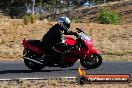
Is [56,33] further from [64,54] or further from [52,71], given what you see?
[52,71]

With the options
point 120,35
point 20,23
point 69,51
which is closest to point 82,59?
point 69,51

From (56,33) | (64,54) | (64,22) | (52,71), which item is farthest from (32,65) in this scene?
(64,22)

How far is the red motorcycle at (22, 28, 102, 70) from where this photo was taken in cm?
1476

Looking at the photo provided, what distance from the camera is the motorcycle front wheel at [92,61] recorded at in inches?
586

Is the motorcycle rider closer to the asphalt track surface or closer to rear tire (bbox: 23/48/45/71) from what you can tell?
rear tire (bbox: 23/48/45/71)

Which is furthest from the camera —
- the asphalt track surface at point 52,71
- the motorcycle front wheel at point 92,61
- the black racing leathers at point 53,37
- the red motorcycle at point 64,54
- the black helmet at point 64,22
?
the motorcycle front wheel at point 92,61

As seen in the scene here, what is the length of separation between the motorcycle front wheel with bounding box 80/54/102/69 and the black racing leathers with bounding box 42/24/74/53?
3.24ft

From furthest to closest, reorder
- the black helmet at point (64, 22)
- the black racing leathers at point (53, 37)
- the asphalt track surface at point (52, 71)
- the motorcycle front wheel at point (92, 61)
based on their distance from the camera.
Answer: the motorcycle front wheel at point (92, 61), the black racing leathers at point (53, 37), the black helmet at point (64, 22), the asphalt track surface at point (52, 71)

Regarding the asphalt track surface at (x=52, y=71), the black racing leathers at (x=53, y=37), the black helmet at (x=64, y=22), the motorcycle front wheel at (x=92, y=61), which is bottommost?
the asphalt track surface at (x=52, y=71)

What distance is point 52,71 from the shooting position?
1467 cm

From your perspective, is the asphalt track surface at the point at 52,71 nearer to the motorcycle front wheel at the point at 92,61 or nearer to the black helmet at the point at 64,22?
the motorcycle front wheel at the point at 92,61

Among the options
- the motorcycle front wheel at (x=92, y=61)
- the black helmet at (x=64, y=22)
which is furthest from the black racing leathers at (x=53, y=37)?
the motorcycle front wheel at (x=92, y=61)

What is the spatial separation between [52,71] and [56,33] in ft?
3.82

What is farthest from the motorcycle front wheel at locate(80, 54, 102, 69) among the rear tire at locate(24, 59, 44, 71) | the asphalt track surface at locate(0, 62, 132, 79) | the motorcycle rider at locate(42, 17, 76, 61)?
the rear tire at locate(24, 59, 44, 71)
